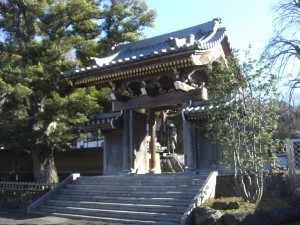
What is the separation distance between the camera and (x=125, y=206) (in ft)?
34.1

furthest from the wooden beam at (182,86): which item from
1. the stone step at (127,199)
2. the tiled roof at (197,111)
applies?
the stone step at (127,199)

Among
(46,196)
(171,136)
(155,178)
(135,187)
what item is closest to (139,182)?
(135,187)

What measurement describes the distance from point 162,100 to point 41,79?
5577mm

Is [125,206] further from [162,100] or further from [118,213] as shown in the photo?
[162,100]

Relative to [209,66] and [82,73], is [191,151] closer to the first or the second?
[209,66]

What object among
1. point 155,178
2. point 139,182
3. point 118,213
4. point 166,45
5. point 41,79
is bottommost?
point 118,213

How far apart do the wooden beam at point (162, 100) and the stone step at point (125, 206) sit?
4.60 meters

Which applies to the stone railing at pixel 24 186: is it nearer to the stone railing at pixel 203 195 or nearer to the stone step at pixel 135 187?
the stone step at pixel 135 187

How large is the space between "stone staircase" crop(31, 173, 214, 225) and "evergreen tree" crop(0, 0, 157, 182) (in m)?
3.50

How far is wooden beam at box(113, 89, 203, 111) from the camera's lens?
1317 cm

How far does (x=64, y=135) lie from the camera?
16.1 meters

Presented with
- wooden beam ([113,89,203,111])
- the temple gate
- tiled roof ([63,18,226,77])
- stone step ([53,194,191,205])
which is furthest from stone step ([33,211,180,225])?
tiled roof ([63,18,226,77])

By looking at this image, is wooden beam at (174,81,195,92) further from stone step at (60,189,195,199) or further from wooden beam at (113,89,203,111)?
stone step at (60,189,195,199)

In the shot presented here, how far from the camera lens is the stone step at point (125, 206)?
9.54m
